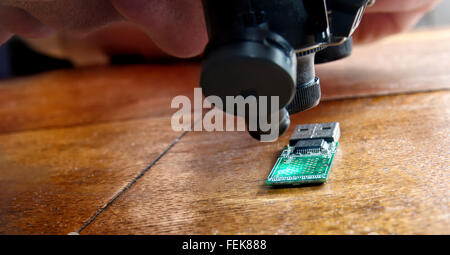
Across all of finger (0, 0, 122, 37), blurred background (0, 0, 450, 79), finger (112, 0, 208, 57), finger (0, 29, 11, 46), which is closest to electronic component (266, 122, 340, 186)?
finger (112, 0, 208, 57)

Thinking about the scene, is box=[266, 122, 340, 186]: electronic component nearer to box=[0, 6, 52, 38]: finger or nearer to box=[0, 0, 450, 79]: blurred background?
box=[0, 6, 52, 38]: finger

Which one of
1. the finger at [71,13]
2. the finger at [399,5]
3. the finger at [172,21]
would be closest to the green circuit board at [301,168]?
the finger at [172,21]

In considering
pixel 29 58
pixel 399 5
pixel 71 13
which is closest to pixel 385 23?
pixel 399 5

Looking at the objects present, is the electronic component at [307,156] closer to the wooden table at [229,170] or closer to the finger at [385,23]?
the wooden table at [229,170]

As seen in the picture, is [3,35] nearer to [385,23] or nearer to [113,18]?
[113,18]
